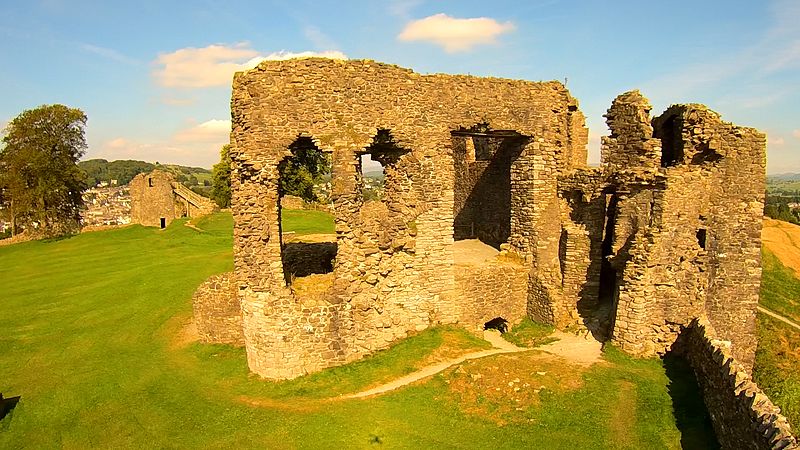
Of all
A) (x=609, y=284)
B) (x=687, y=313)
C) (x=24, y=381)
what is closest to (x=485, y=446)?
(x=687, y=313)

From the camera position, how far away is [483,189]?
24.4 meters

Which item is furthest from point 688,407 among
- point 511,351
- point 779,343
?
point 779,343

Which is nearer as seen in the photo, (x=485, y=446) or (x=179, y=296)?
(x=485, y=446)

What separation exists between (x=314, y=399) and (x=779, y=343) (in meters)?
24.5

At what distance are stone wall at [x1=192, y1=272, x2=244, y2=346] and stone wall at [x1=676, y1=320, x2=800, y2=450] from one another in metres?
14.0

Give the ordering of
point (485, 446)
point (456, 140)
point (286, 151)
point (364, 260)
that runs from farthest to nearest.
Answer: point (456, 140) < point (364, 260) < point (286, 151) < point (485, 446)

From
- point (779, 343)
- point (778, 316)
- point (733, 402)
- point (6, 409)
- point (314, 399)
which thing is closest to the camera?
point (733, 402)

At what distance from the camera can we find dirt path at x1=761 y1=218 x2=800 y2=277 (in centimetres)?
3415

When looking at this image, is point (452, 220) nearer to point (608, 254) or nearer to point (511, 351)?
point (511, 351)

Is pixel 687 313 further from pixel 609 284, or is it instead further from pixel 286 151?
pixel 286 151

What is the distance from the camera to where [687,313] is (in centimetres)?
1516

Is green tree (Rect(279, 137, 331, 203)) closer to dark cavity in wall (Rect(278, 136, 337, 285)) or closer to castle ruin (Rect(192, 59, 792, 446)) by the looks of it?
dark cavity in wall (Rect(278, 136, 337, 285))

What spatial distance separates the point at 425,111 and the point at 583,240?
742 cm

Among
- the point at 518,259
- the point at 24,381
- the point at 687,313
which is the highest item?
the point at 518,259
